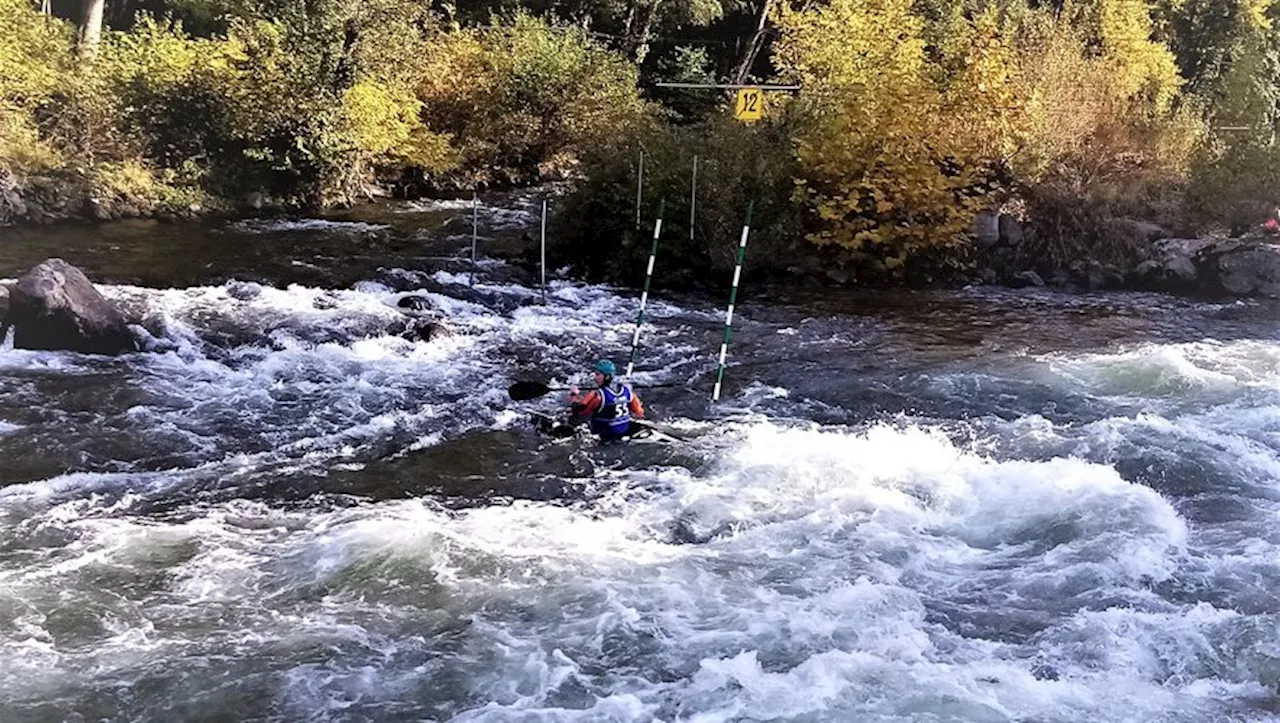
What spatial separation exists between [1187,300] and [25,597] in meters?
17.6

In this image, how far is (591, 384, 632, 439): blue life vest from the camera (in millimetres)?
10680

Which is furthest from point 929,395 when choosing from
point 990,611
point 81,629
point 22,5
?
point 22,5

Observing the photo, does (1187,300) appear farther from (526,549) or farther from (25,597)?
(25,597)

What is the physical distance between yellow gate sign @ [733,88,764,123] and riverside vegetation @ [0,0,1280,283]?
Result: 797mm

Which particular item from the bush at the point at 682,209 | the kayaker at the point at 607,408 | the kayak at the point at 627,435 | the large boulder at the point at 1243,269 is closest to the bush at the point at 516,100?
the bush at the point at 682,209

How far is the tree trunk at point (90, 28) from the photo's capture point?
2156 cm

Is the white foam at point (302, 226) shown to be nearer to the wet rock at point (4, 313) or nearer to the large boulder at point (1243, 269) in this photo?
the wet rock at point (4, 313)

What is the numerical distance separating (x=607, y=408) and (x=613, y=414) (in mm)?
97

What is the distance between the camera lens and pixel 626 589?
313 inches

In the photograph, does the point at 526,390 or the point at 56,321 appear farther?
the point at 56,321

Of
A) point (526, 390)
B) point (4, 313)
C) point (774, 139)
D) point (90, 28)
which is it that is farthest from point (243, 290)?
point (90, 28)

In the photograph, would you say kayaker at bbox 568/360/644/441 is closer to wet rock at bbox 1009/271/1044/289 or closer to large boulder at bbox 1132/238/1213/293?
wet rock at bbox 1009/271/1044/289

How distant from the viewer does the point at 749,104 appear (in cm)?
1816

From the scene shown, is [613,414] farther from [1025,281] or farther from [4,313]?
[1025,281]
